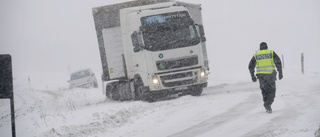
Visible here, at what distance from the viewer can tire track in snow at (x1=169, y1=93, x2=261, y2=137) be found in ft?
27.3

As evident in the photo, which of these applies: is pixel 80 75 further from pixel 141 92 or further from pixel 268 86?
pixel 268 86

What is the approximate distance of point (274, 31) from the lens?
8369cm

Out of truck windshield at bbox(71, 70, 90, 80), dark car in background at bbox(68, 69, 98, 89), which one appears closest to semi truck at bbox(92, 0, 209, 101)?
dark car in background at bbox(68, 69, 98, 89)

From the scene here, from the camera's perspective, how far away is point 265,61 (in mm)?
10062

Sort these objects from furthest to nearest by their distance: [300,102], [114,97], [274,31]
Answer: [274,31] < [114,97] < [300,102]

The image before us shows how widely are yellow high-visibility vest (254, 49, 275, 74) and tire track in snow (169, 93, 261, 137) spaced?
1086mm

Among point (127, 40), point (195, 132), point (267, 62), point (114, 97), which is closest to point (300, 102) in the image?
point (267, 62)

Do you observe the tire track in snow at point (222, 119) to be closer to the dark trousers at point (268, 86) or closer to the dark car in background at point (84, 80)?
the dark trousers at point (268, 86)

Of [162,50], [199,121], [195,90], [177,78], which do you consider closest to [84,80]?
[195,90]

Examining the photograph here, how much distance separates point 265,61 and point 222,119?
178cm

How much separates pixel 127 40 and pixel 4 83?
916 cm

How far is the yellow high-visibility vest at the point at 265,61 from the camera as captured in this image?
10.00 m

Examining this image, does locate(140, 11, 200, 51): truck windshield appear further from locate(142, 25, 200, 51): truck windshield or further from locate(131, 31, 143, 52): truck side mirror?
locate(131, 31, 143, 52): truck side mirror

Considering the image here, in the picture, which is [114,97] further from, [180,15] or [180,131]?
[180,131]
